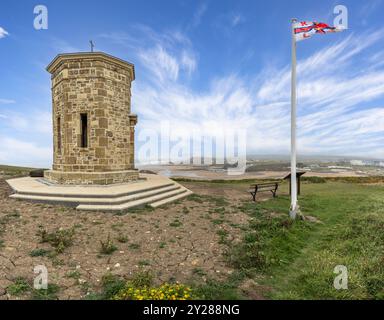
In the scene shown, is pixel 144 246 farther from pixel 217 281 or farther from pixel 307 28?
pixel 307 28

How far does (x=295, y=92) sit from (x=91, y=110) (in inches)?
443

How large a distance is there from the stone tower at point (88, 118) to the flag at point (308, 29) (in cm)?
1058

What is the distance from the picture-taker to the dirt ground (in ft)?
16.0

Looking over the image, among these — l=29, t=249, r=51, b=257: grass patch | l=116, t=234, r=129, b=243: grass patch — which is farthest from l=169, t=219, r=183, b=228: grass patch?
l=29, t=249, r=51, b=257: grass patch

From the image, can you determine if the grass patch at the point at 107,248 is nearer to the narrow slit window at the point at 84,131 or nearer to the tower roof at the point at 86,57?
the narrow slit window at the point at 84,131

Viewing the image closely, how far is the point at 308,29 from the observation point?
880 cm

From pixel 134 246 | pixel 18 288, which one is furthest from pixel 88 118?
pixel 18 288

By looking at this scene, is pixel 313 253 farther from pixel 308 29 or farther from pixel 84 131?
pixel 84 131

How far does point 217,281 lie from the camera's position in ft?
15.7

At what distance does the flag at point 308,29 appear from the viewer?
859 cm

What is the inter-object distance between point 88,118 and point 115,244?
394 inches

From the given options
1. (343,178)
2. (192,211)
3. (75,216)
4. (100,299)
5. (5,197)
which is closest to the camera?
(100,299)

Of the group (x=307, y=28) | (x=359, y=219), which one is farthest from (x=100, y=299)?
(x=307, y=28)

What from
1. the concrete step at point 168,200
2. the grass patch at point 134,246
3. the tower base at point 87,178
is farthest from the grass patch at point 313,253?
the tower base at point 87,178
